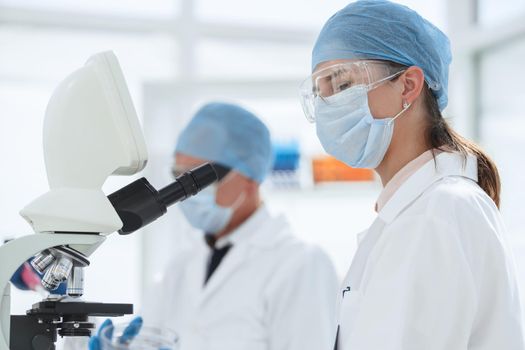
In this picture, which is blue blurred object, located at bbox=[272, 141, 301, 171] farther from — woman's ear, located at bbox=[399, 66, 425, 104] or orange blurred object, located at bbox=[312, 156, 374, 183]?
woman's ear, located at bbox=[399, 66, 425, 104]

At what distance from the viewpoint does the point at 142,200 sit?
4.43 feet

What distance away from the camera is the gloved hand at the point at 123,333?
127 cm

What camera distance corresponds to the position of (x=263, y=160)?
267 cm

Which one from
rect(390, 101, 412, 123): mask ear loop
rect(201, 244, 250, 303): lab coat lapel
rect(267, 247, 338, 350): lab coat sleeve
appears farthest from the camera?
rect(201, 244, 250, 303): lab coat lapel

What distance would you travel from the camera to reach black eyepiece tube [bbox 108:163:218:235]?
52.4 inches

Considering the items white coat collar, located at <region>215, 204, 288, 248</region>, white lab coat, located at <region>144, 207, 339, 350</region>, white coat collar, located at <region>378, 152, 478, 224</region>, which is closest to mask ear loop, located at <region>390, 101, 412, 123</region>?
white coat collar, located at <region>378, 152, 478, 224</region>

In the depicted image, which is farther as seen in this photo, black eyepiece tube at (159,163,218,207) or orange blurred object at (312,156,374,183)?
orange blurred object at (312,156,374,183)

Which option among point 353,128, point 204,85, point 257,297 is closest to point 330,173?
point 204,85

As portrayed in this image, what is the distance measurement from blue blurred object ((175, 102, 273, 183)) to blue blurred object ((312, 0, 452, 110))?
3.39ft

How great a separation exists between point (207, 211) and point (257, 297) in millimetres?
318

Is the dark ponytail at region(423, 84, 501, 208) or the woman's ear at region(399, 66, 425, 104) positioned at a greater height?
the woman's ear at region(399, 66, 425, 104)

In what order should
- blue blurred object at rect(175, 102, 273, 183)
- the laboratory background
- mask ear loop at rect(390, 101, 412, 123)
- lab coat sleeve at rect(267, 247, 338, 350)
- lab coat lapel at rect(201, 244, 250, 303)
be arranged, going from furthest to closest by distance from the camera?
the laboratory background, blue blurred object at rect(175, 102, 273, 183), lab coat lapel at rect(201, 244, 250, 303), lab coat sleeve at rect(267, 247, 338, 350), mask ear loop at rect(390, 101, 412, 123)

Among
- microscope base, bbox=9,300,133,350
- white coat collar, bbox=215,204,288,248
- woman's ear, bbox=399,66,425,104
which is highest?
woman's ear, bbox=399,66,425,104

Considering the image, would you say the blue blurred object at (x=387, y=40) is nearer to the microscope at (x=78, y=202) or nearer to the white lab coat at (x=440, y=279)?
the white lab coat at (x=440, y=279)
